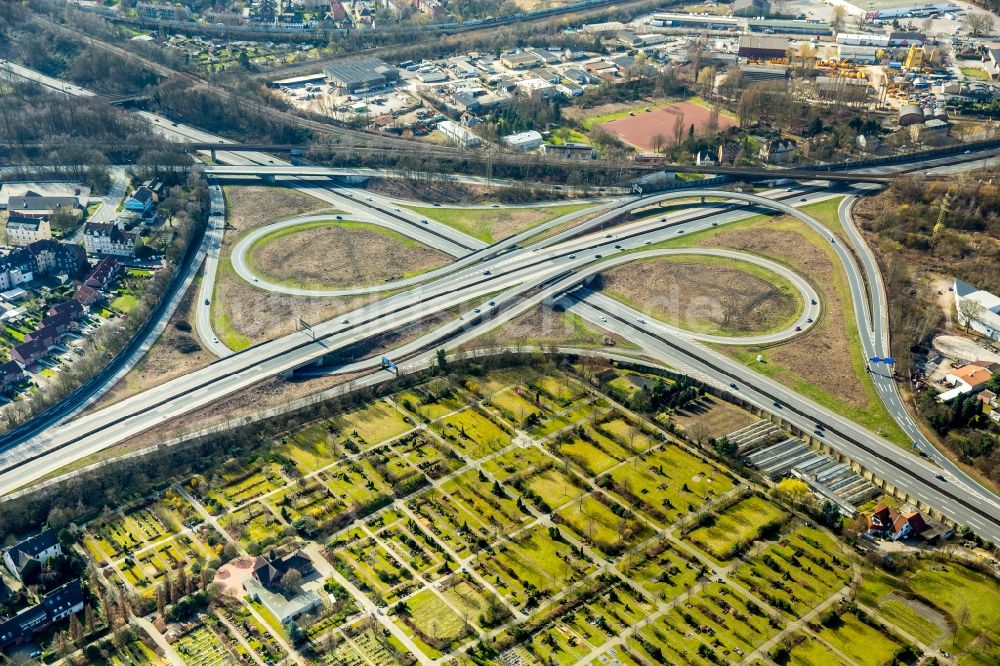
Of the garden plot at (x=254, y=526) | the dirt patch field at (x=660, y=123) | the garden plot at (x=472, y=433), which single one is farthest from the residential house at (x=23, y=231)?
the dirt patch field at (x=660, y=123)

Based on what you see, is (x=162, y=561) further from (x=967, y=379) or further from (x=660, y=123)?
(x=660, y=123)

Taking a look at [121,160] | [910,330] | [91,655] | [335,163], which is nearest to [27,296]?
[121,160]

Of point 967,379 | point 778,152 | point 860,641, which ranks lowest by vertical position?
point 860,641

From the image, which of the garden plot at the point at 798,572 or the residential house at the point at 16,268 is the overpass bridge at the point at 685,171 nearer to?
the residential house at the point at 16,268

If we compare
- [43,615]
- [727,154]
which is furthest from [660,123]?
[43,615]

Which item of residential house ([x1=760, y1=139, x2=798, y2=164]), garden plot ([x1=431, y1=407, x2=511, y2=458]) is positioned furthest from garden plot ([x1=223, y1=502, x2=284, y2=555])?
residential house ([x1=760, y1=139, x2=798, y2=164])

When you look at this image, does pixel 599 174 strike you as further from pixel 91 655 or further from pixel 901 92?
pixel 91 655
